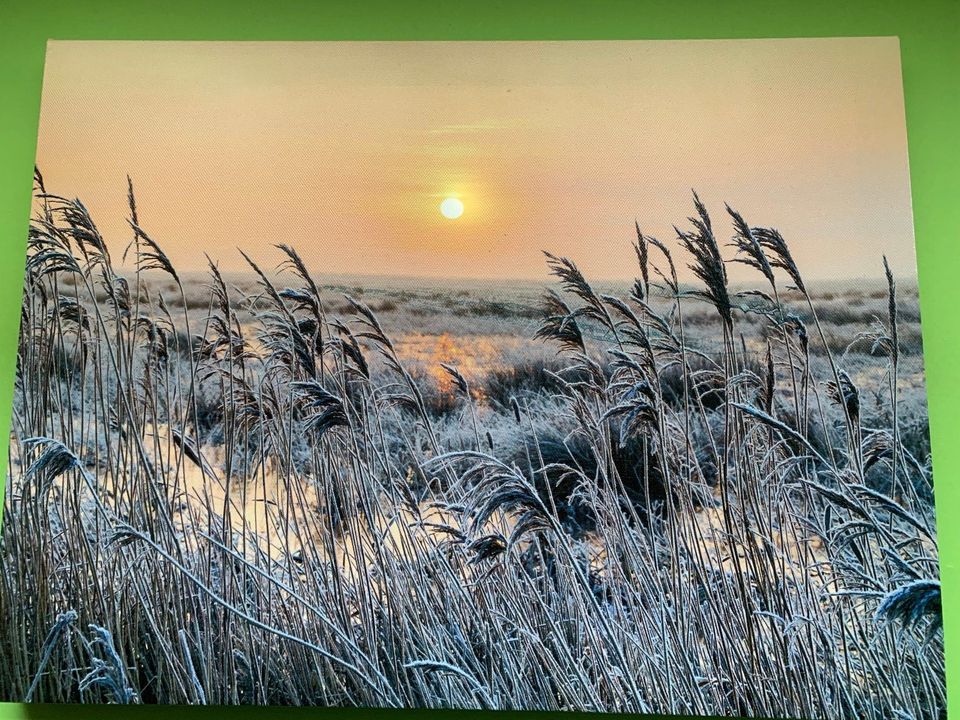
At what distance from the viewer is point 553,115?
149 centimetres

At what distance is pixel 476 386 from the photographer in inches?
56.3

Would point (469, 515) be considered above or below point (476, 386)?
below

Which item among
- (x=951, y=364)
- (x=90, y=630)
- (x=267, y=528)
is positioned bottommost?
(x=90, y=630)

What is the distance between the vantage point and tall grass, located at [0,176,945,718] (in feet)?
4.48

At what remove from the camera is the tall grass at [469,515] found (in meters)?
1.37

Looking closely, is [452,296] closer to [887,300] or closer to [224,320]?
[224,320]

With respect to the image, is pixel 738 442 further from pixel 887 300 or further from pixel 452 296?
pixel 452 296

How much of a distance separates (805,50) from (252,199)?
1231mm

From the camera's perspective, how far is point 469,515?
140 cm

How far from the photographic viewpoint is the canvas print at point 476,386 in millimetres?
1375

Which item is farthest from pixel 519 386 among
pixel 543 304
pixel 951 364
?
pixel 951 364

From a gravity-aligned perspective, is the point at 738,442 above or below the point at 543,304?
below

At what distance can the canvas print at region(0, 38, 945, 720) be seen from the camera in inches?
54.1

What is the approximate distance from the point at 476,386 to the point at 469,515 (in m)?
0.26
